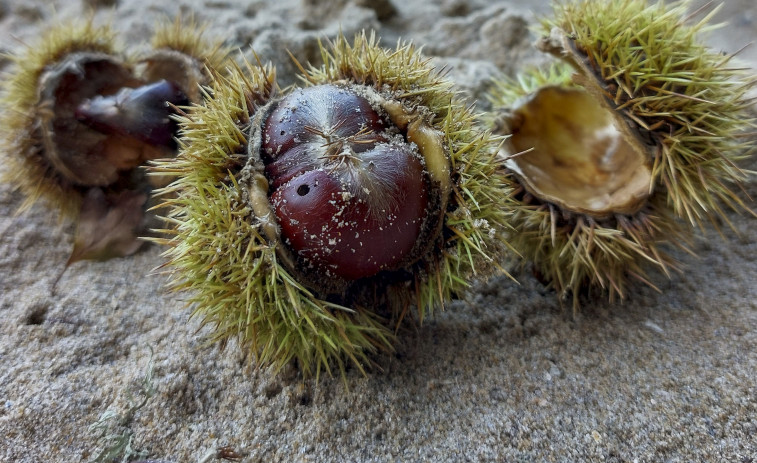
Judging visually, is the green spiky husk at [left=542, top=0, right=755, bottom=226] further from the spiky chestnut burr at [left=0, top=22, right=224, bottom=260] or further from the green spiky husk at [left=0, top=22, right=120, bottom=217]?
the green spiky husk at [left=0, top=22, right=120, bottom=217]

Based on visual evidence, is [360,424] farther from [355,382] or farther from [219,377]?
[219,377]

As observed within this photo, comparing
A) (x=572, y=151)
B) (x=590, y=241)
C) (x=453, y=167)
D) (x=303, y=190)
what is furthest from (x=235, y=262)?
(x=572, y=151)

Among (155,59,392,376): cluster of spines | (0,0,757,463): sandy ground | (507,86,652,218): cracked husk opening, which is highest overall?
(155,59,392,376): cluster of spines

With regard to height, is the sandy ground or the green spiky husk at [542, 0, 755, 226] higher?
the green spiky husk at [542, 0, 755, 226]

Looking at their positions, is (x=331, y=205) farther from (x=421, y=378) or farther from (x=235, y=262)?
(x=421, y=378)

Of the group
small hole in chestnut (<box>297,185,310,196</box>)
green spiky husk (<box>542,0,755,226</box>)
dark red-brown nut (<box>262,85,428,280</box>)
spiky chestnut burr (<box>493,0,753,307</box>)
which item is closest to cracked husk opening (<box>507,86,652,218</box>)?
spiky chestnut burr (<box>493,0,753,307</box>)

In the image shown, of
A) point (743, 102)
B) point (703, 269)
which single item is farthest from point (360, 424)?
point (743, 102)
